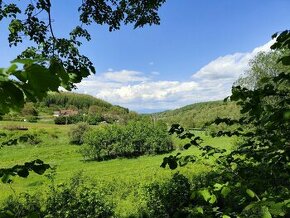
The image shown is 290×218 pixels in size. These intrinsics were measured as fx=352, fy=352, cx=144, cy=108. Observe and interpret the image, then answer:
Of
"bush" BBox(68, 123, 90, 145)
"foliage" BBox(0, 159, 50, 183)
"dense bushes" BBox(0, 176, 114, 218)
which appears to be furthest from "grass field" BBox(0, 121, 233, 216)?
"foliage" BBox(0, 159, 50, 183)

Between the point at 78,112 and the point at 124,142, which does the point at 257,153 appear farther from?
the point at 78,112

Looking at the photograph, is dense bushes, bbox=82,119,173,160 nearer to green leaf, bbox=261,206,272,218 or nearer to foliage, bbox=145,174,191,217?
foliage, bbox=145,174,191,217

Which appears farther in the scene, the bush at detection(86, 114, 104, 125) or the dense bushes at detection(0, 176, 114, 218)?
the bush at detection(86, 114, 104, 125)

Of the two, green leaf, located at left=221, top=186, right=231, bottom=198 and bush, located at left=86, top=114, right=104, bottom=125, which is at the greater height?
green leaf, located at left=221, top=186, right=231, bottom=198

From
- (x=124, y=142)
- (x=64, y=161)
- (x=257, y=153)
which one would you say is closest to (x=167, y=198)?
(x=257, y=153)

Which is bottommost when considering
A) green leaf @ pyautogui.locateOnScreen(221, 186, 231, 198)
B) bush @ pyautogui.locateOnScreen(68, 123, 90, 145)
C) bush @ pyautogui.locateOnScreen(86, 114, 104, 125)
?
bush @ pyautogui.locateOnScreen(68, 123, 90, 145)

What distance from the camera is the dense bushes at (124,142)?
212ft

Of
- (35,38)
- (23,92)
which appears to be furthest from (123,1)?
(23,92)

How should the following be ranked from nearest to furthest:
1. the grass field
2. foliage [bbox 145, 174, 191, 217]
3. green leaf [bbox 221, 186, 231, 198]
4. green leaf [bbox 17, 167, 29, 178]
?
1. green leaf [bbox 221, 186, 231, 198]
2. green leaf [bbox 17, 167, 29, 178]
3. foliage [bbox 145, 174, 191, 217]
4. the grass field

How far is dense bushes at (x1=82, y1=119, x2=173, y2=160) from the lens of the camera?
6475 cm

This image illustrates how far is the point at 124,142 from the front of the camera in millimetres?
65438

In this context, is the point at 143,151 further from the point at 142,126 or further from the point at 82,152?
the point at 82,152

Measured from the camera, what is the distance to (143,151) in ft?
222

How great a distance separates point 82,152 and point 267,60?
118 feet
